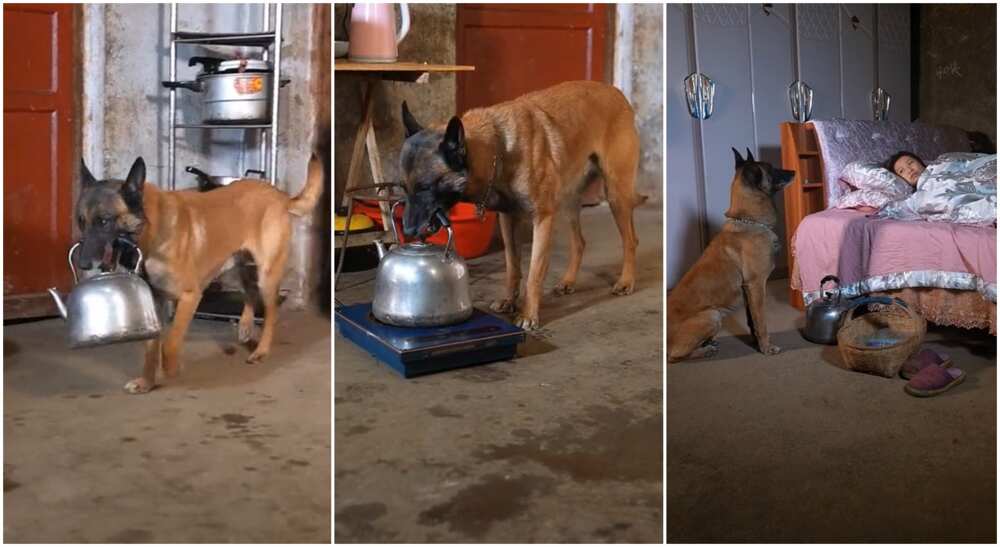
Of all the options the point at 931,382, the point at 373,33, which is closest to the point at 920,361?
the point at 931,382

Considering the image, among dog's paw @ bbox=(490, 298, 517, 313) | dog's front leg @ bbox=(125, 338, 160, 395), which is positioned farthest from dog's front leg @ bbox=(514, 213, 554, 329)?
dog's front leg @ bbox=(125, 338, 160, 395)

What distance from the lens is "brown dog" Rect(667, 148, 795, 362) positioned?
2.00m

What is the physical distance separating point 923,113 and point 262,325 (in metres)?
1.58

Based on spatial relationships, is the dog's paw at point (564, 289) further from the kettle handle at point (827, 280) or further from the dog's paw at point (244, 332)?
the dog's paw at point (244, 332)

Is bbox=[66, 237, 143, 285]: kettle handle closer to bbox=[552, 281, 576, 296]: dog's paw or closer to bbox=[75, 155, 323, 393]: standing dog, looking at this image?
bbox=[75, 155, 323, 393]: standing dog

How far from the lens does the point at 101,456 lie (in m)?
1.50

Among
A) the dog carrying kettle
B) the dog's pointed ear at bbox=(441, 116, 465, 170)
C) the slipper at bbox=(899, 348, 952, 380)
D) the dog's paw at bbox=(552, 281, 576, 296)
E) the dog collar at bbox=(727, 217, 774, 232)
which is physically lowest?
the slipper at bbox=(899, 348, 952, 380)

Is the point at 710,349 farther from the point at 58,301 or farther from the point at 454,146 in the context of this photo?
the point at 58,301

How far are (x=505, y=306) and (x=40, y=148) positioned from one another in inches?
54.6

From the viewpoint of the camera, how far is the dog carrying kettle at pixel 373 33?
2.26m

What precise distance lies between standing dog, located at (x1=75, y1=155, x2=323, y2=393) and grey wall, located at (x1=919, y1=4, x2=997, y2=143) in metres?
1.39

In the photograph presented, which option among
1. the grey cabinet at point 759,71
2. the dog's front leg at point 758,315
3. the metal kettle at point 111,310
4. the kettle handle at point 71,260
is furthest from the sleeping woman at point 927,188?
the kettle handle at point 71,260

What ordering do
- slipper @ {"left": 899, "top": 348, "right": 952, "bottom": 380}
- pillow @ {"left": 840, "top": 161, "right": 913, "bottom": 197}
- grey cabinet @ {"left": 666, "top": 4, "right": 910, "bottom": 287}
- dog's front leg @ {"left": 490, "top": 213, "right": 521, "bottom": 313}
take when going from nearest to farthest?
grey cabinet @ {"left": 666, "top": 4, "right": 910, "bottom": 287}
pillow @ {"left": 840, "top": 161, "right": 913, "bottom": 197}
slipper @ {"left": 899, "top": 348, "right": 952, "bottom": 380}
dog's front leg @ {"left": 490, "top": 213, "right": 521, "bottom": 313}

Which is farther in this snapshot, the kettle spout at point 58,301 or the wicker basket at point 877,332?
the wicker basket at point 877,332
